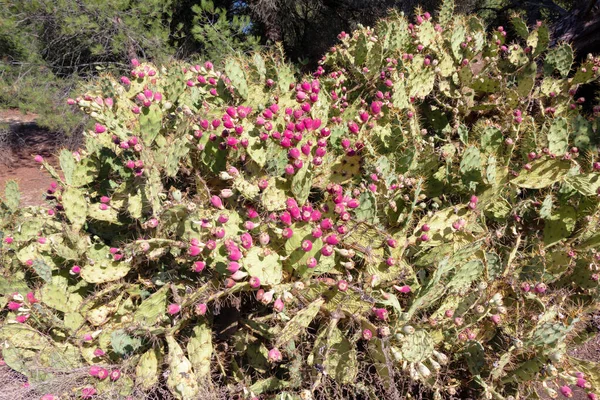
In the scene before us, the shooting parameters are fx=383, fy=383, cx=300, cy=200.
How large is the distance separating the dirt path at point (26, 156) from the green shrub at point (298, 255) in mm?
5451

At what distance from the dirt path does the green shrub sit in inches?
215

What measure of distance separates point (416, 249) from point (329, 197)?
0.71 meters

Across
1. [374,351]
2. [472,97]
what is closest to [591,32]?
[472,97]

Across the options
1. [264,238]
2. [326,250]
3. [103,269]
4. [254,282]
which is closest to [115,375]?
[103,269]

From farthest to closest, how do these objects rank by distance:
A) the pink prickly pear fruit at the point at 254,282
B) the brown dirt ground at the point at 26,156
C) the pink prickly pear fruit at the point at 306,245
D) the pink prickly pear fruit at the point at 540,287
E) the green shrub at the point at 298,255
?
the brown dirt ground at the point at 26,156 → the pink prickly pear fruit at the point at 540,287 → the green shrub at the point at 298,255 → the pink prickly pear fruit at the point at 306,245 → the pink prickly pear fruit at the point at 254,282

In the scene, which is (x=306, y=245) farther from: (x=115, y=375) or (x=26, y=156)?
(x=26, y=156)

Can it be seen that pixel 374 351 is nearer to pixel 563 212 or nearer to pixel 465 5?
pixel 563 212

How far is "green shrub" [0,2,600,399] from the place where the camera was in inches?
84.9

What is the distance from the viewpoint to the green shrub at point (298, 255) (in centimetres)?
216

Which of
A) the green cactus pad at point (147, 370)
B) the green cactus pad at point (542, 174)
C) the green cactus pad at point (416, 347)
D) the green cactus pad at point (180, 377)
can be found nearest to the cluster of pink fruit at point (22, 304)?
the green cactus pad at point (147, 370)

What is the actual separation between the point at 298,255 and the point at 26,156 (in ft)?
33.6

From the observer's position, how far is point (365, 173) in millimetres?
2906

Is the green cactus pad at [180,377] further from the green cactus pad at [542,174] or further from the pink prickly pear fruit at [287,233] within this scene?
the green cactus pad at [542,174]

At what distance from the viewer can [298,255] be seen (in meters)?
2.18
